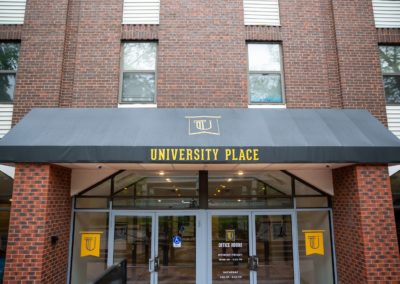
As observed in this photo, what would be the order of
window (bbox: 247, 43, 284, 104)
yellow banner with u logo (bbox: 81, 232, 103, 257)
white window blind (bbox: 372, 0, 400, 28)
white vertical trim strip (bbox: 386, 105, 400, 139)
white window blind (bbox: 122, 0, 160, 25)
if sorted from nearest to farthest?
yellow banner with u logo (bbox: 81, 232, 103, 257), white vertical trim strip (bbox: 386, 105, 400, 139), window (bbox: 247, 43, 284, 104), white window blind (bbox: 122, 0, 160, 25), white window blind (bbox: 372, 0, 400, 28)

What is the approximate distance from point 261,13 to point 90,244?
7819mm

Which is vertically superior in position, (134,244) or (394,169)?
(394,169)

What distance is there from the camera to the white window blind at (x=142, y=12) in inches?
343

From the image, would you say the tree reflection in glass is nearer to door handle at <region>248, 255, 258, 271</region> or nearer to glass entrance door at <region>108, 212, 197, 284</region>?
glass entrance door at <region>108, 212, 197, 284</region>

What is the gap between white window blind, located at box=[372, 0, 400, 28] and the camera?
8.84 m

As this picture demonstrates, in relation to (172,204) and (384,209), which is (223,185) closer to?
(172,204)

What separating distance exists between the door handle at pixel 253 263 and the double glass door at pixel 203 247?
0.02 metres

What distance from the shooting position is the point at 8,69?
333 inches

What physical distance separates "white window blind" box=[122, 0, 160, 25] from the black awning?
2.92 meters

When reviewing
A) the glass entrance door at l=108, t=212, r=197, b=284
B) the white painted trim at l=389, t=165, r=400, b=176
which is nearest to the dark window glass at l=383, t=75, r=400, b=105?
the white painted trim at l=389, t=165, r=400, b=176

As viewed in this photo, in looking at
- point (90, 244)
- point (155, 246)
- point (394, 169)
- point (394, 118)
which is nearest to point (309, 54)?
point (394, 118)

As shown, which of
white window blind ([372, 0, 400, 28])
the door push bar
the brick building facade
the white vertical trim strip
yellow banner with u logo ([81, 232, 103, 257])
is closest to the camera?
the door push bar

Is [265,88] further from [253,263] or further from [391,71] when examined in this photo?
[253,263]

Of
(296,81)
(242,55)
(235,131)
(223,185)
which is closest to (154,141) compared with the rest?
(235,131)
